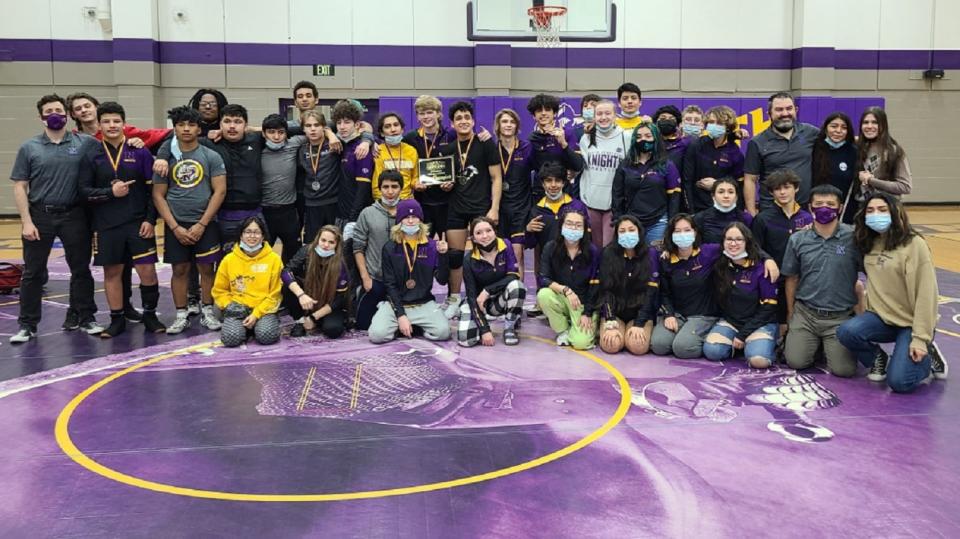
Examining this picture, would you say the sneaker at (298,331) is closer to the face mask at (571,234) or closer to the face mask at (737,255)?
the face mask at (571,234)

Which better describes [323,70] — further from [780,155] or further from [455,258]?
[780,155]

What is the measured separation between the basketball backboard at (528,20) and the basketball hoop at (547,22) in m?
0.21

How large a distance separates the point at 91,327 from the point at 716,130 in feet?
18.7

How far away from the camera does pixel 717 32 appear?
1670cm

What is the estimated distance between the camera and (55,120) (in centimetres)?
626

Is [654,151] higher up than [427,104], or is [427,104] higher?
[427,104]

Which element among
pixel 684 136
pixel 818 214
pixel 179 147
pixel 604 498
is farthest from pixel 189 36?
pixel 604 498

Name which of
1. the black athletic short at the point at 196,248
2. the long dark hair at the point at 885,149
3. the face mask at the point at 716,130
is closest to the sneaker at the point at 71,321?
the black athletic short at the point at 196,248

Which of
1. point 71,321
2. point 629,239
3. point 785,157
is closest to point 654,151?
point 629,239

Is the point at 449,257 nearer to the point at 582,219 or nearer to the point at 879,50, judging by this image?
the point at 582,219

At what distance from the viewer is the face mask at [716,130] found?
667cm

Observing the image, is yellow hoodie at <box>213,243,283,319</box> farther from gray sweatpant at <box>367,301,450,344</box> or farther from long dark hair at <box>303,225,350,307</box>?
gray sweatpant at <box>367,301,450,344</box>

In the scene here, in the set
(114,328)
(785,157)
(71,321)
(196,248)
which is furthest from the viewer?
(71,321)

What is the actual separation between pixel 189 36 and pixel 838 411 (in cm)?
1458
